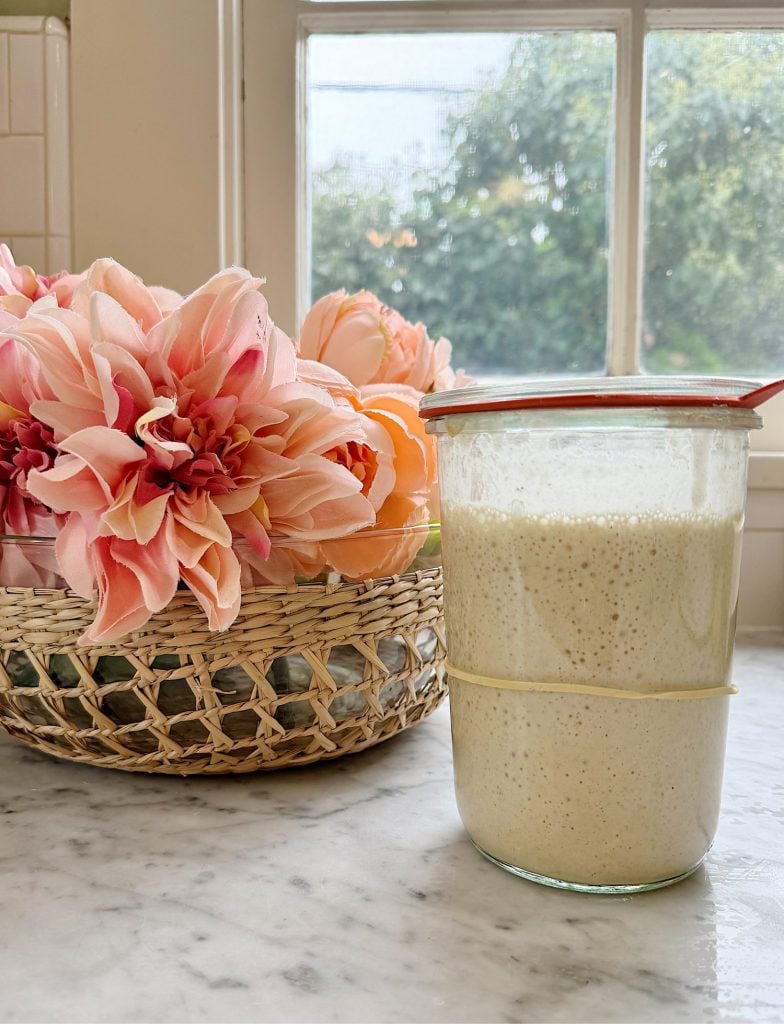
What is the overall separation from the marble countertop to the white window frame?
639 millimetres

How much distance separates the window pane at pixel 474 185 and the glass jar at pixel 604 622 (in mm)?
659

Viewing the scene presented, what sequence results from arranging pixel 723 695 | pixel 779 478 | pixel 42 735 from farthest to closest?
1. pixel 779 478
2. pixel 42 735
3. pixel 723 695

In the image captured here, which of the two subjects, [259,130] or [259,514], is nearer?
[259,514]

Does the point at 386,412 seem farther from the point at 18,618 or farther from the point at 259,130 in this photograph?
the point at 259,130

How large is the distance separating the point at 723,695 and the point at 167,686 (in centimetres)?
31

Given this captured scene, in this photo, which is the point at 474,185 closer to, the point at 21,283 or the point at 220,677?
the point at 21,283

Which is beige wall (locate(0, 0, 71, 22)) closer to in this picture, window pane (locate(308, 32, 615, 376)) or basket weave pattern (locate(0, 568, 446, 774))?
window pane (locate(308, 32, 615, 376))

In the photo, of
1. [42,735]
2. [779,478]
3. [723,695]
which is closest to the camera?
[723,695]

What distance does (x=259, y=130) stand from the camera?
0.98m

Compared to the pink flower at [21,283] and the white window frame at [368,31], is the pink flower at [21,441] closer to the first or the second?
the pink flower at [21,283]

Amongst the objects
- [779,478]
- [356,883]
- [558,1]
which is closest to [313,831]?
[356,883]

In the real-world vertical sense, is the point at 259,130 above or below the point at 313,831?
above

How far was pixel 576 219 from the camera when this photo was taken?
3.35ft

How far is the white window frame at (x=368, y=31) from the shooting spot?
978 millimetres
